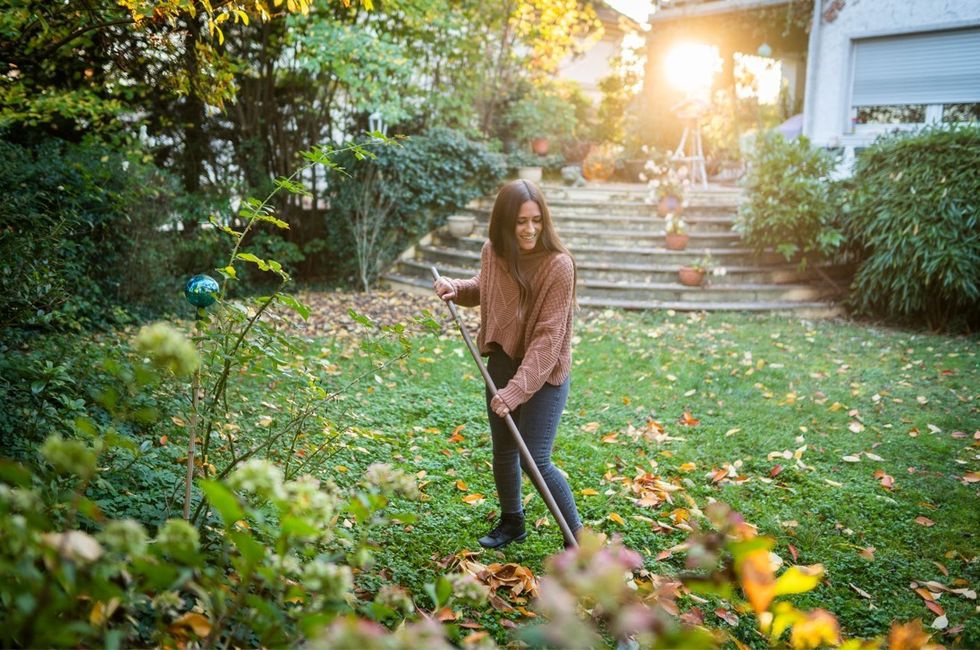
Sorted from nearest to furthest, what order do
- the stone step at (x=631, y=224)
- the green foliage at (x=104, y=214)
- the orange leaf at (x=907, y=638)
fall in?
the orange leaf at (x=907, y=638) → the green foliage at (x=104, y=214) → the stone step at (x=631, y=224)

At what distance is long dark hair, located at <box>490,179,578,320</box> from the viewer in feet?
10.4

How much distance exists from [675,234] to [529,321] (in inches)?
295

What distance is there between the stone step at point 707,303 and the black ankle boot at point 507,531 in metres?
5.69

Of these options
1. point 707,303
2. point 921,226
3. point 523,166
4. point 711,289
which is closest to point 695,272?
point 711,289

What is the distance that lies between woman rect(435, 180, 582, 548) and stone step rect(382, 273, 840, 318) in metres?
5.74

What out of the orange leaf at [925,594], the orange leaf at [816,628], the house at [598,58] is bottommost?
the orange leaf at [925,594]

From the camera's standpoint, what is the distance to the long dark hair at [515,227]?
125 inches

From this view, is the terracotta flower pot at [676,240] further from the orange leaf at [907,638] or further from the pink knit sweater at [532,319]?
the orange leaf at [907,638]

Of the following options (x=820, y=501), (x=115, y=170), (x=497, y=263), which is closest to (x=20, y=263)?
(x=497, y=263)

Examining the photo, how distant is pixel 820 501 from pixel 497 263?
7.93ft

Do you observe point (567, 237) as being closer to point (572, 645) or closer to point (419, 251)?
point (419, 251)

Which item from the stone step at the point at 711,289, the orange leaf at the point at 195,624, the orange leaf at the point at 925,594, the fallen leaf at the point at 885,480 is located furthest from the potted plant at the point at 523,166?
the orange leaf at the point at 195,624

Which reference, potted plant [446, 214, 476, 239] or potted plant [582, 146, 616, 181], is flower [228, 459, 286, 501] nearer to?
potted plant [446, 214, 476, 239]

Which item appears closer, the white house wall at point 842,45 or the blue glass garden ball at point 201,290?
Answer: the blue glass garden ball at point 201,290
